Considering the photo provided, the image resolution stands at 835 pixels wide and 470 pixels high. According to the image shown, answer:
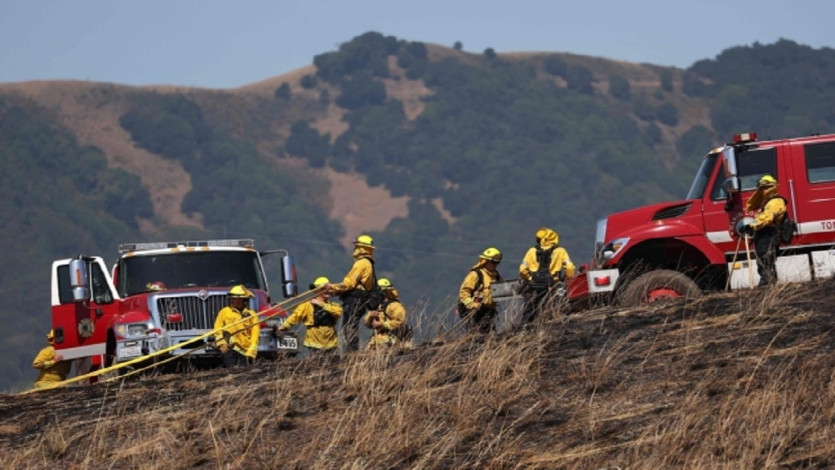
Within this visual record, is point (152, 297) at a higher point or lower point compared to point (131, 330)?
higher

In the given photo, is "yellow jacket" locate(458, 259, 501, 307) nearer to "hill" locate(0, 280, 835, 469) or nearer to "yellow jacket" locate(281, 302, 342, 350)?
"yellow jacket" locate(281, 302, 342, 350)

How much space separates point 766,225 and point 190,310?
6.27 m

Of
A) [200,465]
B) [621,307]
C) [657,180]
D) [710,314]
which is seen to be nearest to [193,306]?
[621,307]

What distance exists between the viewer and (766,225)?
1652 cm

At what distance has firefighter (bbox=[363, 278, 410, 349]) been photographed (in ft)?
55.5

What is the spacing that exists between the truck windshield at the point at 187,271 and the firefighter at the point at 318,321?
1919 mm

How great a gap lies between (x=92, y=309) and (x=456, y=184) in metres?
171

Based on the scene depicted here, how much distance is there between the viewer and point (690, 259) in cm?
1744

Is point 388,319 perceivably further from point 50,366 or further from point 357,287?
point 50,366

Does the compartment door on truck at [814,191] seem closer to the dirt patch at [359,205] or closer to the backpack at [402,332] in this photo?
the backpack at [402,332]

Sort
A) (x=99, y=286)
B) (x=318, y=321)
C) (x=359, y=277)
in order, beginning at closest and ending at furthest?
(x=359, y=277) < (x=318, y=321) < (x=99, y=286)

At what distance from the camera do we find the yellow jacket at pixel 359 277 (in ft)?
55.0

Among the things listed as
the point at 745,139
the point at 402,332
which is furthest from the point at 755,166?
the point at 402,332

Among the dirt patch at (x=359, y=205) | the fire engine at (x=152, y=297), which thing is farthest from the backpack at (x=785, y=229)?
the dirt patch at (x=359, y=205)
